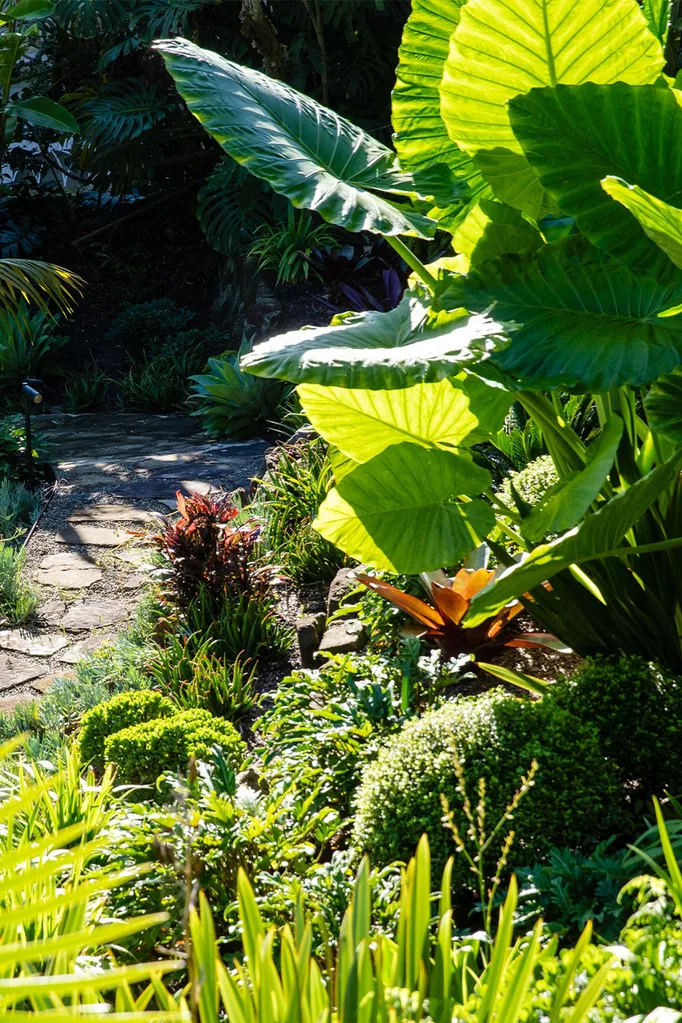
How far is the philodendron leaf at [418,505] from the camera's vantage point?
2434mm

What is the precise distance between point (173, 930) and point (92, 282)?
1067 centimetres

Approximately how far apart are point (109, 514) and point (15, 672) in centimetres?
186

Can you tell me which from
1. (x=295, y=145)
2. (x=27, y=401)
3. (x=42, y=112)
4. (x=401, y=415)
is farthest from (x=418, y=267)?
(x=42, y=112)

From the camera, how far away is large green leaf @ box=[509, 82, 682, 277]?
2.07 metres

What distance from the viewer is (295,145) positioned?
2.72 m

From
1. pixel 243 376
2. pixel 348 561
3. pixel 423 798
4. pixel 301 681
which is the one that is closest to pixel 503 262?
pixel 423 798

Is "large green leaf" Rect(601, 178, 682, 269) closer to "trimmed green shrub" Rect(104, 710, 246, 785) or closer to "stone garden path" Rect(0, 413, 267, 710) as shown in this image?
"trimmed green shrub" Rect(104, 710, 246, 785)

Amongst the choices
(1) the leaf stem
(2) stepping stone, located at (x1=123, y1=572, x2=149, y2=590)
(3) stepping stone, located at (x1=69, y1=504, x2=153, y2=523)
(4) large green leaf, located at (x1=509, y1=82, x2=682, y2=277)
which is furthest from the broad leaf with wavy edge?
(3) stepping stone, located at (x1=69, y1=504, x2=153, y2=523)

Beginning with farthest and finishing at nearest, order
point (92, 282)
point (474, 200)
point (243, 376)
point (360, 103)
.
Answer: point (92, 282), point (360, 103), point (243, 376), point (474, 200)

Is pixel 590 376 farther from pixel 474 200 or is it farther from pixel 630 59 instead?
pixel 474 200

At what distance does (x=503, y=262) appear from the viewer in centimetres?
225

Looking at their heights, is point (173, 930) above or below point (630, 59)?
below

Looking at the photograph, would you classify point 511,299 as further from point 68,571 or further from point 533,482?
point 68,571

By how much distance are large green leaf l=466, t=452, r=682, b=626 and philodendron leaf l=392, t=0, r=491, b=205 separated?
122cm
